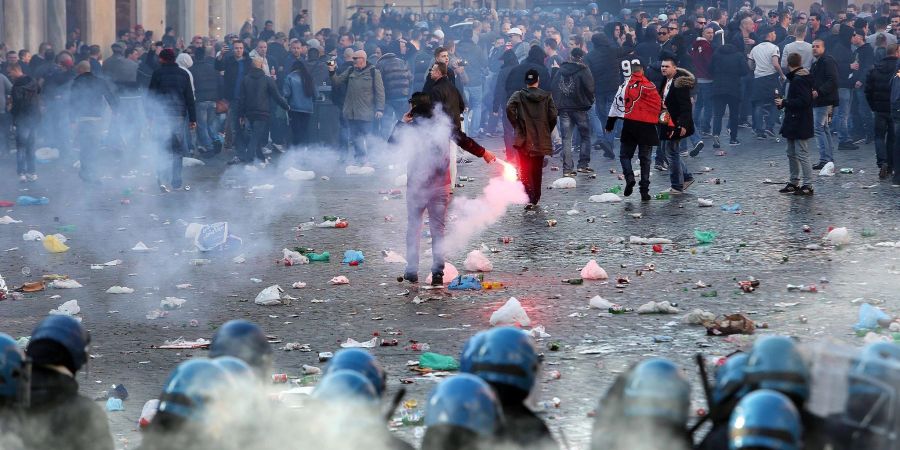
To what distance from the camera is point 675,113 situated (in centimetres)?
1628

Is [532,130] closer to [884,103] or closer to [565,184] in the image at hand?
[565,184]

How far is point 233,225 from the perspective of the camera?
48.7 ft

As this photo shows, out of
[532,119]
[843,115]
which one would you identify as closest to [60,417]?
[532,119]

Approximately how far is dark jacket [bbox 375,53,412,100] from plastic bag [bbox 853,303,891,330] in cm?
1424

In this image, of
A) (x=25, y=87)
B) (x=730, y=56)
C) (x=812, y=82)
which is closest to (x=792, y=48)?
(x=730, y=56)

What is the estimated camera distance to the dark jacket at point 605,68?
2138cm

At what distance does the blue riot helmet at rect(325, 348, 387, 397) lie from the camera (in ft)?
15.2

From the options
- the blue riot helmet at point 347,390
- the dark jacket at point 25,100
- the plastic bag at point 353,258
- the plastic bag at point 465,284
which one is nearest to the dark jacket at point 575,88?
the dark jacket at point 25,100

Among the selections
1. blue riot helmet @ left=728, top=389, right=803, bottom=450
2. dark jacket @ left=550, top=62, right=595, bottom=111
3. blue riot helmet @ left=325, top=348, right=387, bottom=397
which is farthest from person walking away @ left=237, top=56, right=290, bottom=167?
blue riot helmet @ left=728, top=389, right=803, bottom=450

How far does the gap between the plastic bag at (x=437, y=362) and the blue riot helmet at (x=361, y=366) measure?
3477 millimetres

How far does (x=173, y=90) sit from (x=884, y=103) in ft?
28.2

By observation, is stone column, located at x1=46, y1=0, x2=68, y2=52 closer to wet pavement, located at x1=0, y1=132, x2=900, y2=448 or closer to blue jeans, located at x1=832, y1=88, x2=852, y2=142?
wet pavement, located at x1=0, y1=132, x2=900, y2=448

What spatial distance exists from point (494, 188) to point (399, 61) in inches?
241

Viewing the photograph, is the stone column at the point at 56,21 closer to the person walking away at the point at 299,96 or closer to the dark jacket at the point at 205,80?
the dark jacket at the point at 205,80
